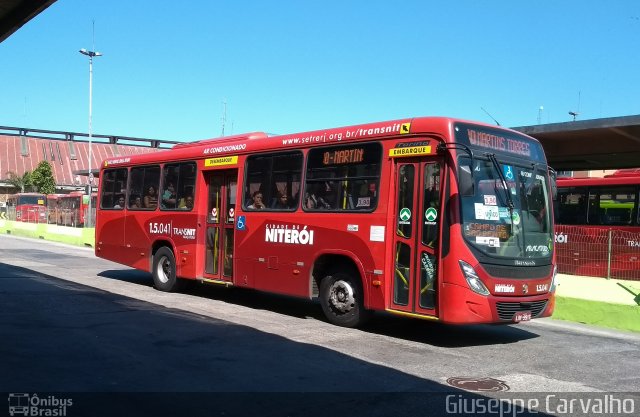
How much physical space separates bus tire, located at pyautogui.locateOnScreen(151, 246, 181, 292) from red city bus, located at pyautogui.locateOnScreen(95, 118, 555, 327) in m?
0.64

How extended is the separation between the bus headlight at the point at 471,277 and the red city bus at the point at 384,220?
0.01m

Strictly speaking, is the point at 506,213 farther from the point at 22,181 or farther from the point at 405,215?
the point at 22,181

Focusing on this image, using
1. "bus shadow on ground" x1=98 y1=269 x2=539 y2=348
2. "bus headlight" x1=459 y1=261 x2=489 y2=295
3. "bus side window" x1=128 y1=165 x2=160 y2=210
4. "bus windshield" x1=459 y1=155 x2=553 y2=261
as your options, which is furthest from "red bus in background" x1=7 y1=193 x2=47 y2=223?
"bus headlight" x1=459 y1=261 x2=489 y2=295

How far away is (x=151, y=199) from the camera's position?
13.6 m

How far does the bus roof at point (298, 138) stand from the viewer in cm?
839

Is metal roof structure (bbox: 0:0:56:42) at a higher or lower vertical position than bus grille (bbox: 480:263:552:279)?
higher

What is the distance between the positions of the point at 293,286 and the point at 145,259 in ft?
16.7

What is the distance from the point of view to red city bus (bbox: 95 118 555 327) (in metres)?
7.95

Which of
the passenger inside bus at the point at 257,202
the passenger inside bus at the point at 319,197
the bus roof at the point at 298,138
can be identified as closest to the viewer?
the bus roof at the point at 298,138

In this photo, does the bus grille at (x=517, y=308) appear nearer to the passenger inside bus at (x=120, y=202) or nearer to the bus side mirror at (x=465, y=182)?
the bus side mirror at (x=465, y=182)

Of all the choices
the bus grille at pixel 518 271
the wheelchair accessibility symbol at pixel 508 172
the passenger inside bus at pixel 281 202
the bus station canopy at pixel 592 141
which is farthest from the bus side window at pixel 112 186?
the bus station canopy at pixel 592 141

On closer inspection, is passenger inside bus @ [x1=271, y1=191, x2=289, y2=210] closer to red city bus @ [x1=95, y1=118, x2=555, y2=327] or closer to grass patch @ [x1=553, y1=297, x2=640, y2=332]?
red city bus @ [x1=95, y1=118, x2=555, y2=327]

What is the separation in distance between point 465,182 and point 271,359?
348 cm

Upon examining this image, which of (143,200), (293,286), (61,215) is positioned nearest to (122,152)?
(61,215)
